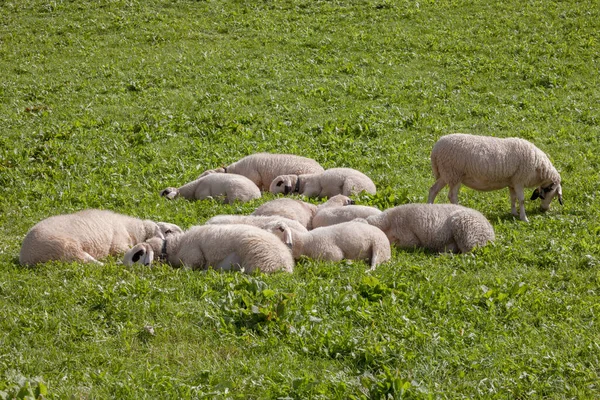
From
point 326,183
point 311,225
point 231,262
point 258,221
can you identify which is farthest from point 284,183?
point 231,262

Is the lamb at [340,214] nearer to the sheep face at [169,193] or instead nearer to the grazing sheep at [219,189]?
the grazing sheep at [219,189]

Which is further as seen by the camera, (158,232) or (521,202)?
(521,202)

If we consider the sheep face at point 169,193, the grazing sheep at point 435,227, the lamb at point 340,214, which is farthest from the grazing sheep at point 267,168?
the grazing sheep at point 435,227

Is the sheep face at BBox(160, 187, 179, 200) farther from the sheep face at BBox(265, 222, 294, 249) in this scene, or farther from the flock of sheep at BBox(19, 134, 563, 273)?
the sheep face at BBox(265, 222, 294, 249)

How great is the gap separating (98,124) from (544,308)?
11180mm

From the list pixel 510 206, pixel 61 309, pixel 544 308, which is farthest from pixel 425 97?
pixel 61 309

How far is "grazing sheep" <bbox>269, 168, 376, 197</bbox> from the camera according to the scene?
1218cm

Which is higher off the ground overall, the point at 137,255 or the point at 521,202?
the point at 137,255

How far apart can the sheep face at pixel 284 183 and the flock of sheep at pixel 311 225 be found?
0.06 ft

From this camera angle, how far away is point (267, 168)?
1348cm

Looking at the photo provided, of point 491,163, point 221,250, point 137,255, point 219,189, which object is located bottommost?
point 219,189

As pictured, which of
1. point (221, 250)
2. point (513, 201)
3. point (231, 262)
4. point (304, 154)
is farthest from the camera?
point (304, 154)

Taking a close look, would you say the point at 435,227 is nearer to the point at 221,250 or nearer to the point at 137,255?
the point at 221,250

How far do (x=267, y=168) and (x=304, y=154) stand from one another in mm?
1329
